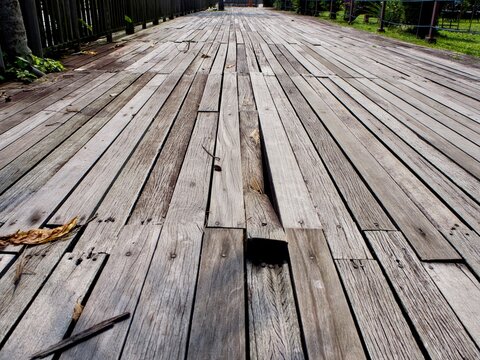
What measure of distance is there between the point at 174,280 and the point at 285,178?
83 cm

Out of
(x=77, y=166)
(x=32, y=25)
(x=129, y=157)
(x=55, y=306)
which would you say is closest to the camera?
(x=55, y=306)

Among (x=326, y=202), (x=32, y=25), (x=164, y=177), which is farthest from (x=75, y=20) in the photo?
(x=326, y=202)

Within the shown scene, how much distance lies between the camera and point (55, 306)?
1104mm

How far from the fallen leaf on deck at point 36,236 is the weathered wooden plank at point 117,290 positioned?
0.69 feet

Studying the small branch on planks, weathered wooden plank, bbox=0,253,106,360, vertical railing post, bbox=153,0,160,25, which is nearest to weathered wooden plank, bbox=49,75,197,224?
weathered wooden plank, bbox=0,253,106,360

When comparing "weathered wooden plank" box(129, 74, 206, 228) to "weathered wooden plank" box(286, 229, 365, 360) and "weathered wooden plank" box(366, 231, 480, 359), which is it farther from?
"weathered wooden plank" box(366, 231, 480, 359)

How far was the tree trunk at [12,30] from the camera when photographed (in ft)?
12.8

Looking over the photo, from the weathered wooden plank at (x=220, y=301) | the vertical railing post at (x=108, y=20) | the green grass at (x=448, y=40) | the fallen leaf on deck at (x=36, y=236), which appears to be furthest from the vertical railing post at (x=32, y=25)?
the green grass at (x=448, y=40)

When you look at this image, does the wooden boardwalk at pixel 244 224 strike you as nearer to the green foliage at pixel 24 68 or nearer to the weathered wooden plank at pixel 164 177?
the weathered wooden plank at pixel 164 177

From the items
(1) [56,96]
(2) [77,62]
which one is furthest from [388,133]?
(2) [77,62]

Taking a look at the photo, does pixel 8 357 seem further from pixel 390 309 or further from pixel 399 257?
pixel 399 257

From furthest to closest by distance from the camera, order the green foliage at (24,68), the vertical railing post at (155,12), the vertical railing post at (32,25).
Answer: the vertical railing post at (155,12), the vertical railing post at (32,25), the green foliage at (24,68)

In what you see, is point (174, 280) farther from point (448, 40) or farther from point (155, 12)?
point (155, 12)

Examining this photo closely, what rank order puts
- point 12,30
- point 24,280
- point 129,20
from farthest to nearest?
point 129,20
point 12,30
point 24,280
